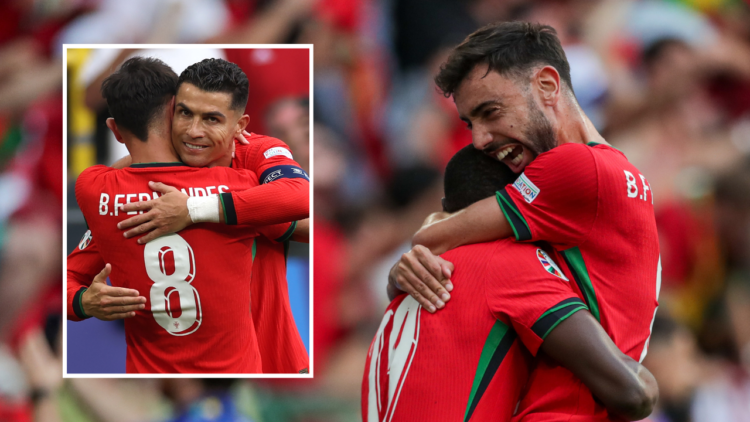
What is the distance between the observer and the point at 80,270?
2537 millimetres

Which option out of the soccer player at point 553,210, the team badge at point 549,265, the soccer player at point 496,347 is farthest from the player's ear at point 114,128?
the team badge at point 549,265

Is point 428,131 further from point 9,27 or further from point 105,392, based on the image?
point 9,27

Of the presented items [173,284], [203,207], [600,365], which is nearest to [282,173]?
[203,207]

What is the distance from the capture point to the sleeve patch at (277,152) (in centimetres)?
243

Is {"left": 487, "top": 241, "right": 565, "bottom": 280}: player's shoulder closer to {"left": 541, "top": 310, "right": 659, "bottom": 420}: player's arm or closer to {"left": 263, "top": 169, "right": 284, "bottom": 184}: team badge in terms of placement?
{"left": 541, "top": 310, "right": 659, "bottom": 420}: player's arm

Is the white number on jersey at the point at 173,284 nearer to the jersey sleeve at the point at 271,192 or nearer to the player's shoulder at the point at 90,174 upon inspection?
the jersey sleeve at the point at 271,192

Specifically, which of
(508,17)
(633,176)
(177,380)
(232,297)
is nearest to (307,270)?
(232,297)

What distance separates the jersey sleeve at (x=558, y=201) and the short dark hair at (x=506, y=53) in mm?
305

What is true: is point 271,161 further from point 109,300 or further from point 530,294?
point 530,294

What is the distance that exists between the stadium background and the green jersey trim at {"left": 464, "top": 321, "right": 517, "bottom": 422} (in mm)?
1316

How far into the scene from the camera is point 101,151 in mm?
2496

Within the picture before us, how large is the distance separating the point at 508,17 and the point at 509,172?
75.1 inches

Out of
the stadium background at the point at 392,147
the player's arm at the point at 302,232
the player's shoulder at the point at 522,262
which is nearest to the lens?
the player's shoulder at the point at 522,262

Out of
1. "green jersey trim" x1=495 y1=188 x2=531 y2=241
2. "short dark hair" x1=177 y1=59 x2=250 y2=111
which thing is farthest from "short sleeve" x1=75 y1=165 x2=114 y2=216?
"green jersey trim" x1=495 y1=188 x2=531 y2=241
